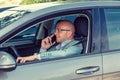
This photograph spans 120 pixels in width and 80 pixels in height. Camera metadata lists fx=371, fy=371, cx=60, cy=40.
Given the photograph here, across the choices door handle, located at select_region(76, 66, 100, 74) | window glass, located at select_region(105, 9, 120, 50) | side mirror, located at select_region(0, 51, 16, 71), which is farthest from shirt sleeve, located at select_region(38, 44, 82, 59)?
side mirror, located at select_region(0, 51, 16, 71)

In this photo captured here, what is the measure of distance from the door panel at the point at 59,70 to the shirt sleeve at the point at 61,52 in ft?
0.37

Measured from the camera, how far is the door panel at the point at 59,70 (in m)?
A: 3.36

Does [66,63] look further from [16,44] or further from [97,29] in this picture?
[16,44]

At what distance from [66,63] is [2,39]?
655mm

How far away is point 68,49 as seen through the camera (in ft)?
12.5

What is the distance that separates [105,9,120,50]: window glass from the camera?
12.7 ft

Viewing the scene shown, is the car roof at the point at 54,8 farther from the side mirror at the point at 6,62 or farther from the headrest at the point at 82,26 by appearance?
the side mirror at the point at 6,62

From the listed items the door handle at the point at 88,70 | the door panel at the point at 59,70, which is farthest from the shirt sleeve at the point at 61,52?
the door handle at the point at 88,70

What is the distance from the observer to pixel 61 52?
3727 millimetres

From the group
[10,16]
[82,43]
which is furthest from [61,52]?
[10,16]

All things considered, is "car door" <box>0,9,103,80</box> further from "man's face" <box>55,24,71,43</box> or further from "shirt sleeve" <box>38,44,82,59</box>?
"man's face" <box>55,24,71,43</box>

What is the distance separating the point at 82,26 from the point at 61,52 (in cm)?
39

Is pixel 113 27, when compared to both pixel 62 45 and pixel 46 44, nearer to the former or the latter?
pixel 62 45

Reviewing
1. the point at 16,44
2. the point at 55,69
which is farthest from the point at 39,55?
the point at 16,44
